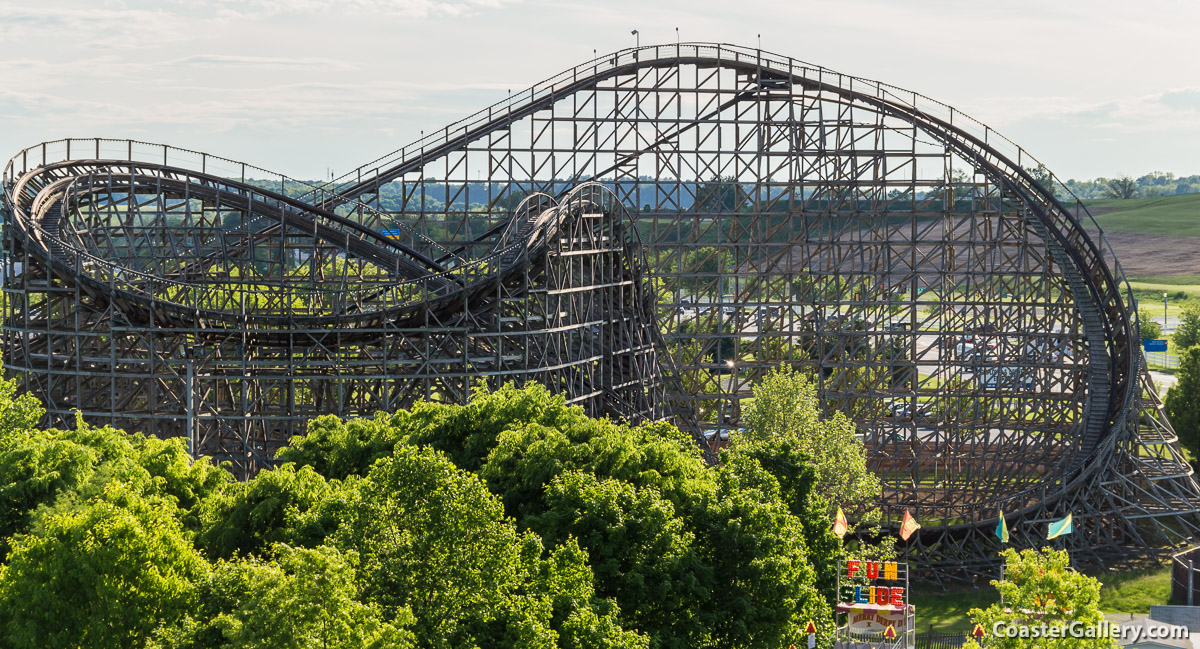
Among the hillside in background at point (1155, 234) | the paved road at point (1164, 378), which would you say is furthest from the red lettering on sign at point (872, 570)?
the hillside in background at point (1155, 234)

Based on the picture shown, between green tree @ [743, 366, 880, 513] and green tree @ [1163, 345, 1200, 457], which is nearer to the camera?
green tree @ [743, 366, 880, 513]

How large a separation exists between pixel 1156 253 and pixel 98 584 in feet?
341

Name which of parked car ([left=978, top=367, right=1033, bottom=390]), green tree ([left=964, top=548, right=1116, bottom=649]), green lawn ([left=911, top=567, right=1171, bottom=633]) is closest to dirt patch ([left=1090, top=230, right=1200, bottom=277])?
parked car ([left=978, top=367, right=1033, bottom=390])

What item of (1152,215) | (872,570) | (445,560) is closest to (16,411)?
(445,560)

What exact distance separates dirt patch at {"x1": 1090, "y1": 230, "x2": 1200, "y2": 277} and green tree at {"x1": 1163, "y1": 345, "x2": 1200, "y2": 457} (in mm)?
61571

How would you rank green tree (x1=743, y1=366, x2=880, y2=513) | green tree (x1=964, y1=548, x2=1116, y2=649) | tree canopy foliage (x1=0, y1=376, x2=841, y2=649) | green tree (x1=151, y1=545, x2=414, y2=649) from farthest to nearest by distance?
1. green tree (x1=743, y1=366, x2=880, y2=513)
2. green tree (x1=964, y1=548, x2=1116, y2=649)
3. tree canopy foliage (x1=0, y1=376, x2=841, y2=649)
4. green tree (x1=151, y1=545, x2=414, y2=649)

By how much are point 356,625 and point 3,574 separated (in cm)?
732

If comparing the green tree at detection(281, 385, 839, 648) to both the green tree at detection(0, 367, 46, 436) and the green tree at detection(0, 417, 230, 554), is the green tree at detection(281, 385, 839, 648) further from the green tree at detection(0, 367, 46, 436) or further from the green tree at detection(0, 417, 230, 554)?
the green tree at detection(0, 367, 46, 436)

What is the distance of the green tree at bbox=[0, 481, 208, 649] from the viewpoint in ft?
56.3

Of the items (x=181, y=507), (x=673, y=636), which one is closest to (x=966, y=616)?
(x=673, y=636)

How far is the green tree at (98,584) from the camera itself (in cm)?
1716

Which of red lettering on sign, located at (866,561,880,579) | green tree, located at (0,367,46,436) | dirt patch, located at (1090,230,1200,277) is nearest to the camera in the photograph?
green tree, located at (0,367,46,436)

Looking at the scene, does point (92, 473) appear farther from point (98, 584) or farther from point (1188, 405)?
point (1188, 405)

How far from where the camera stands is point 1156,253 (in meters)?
107
